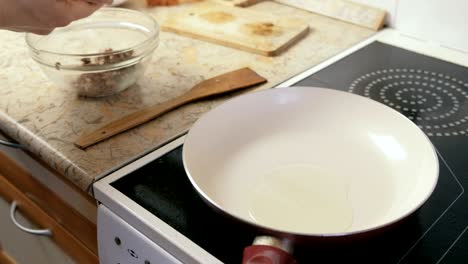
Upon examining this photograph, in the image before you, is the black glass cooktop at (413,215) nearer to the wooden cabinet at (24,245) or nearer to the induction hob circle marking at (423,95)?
the induction hob circle marking at (423,95)

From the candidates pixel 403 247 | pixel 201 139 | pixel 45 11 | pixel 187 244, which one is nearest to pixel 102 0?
pixel 45 11

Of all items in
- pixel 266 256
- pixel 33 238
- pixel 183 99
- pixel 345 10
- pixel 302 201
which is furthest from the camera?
pixel 345 10

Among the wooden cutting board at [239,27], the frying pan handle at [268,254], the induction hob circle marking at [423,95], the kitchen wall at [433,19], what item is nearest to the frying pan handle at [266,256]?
the frying pan handle at [268,254]

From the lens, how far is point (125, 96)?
33.4 inches

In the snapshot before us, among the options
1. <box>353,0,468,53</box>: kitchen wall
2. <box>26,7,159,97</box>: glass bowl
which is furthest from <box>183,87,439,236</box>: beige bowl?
<box>353,0,468,53</box>: kitchen wall

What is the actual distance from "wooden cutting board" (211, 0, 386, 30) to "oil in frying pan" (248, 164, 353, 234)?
49cm

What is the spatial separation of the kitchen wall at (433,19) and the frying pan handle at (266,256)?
0.65 meters

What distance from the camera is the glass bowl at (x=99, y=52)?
806mm

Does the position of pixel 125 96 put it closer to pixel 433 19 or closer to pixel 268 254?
pixel 268 254

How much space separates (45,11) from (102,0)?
78 mm

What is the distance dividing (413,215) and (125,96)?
494mm

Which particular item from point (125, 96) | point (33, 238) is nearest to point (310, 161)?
point (125, 96)

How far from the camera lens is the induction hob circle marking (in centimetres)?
77

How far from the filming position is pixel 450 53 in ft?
3.14
